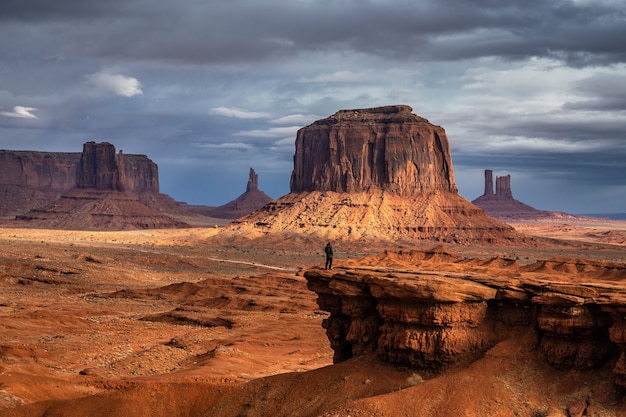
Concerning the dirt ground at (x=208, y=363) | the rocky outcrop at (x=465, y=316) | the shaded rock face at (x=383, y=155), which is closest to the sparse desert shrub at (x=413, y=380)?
the dirt ground at (x=208, y=363)

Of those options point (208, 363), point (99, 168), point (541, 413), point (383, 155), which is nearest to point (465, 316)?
point (541, 413)

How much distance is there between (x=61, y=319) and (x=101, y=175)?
144 meters

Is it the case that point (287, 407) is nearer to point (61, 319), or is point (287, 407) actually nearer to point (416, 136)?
point (61, 319)

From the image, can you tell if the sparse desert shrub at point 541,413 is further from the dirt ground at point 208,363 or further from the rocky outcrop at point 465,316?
the rocky outcrop at point 465,316

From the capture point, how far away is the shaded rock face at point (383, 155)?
125m

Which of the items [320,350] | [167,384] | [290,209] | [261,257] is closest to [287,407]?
[167,384]

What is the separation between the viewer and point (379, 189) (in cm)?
12594

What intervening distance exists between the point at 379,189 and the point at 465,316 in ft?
362

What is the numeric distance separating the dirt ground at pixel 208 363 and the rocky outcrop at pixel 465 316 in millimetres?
383

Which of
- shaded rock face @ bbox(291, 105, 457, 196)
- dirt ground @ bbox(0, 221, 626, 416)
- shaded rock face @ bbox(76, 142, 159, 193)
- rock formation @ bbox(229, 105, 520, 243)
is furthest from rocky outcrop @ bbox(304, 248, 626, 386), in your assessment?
shaded rock face @ bbox(76, 142, 159, 193)

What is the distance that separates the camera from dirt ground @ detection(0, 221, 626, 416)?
14.8 metres

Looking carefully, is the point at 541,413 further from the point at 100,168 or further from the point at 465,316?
the point at 100,168

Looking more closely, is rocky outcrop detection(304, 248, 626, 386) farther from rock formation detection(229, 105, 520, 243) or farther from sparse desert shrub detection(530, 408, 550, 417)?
rock formation detection(229, 105, 520, 243)

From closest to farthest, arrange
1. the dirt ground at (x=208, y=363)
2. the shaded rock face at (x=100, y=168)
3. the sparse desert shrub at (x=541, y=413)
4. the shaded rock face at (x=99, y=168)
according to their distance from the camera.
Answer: the sparse desert shrub at (x=541, y=413) < the dirt ground at (x=208, y=363) < the shaded rock face at (x=99, y=168) < the shaded rock face at (x=100, y=168)
